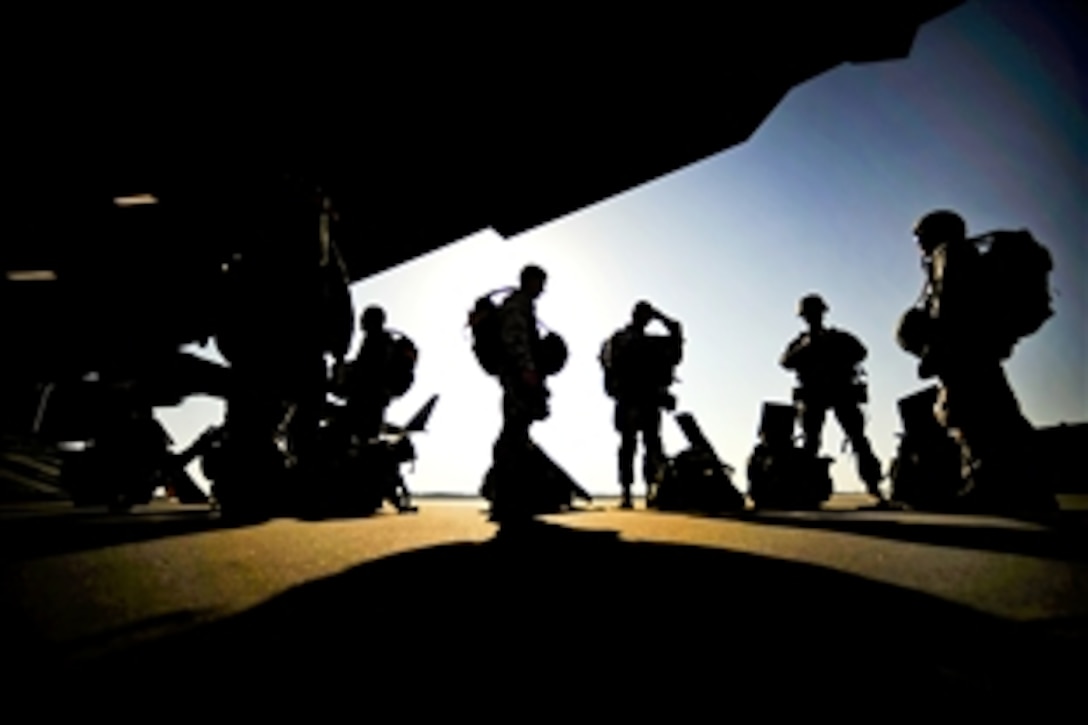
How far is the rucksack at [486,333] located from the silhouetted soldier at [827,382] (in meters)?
4.10

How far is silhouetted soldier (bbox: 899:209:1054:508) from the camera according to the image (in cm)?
377

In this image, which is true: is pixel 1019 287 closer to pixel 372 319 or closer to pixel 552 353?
pixel 552 353

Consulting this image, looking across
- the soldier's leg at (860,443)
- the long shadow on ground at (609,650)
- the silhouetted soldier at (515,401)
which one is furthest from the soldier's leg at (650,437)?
the long shadow on ground at (609,650)

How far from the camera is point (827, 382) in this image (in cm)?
647

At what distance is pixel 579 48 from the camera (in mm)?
3709

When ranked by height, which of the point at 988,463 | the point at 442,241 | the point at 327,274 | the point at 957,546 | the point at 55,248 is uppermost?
the point at 442,241

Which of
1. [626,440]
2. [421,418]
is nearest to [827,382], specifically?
[626,440]

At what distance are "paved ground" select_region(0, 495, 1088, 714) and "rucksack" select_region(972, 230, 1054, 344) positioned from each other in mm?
2007

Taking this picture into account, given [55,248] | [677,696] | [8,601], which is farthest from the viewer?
[55,248]

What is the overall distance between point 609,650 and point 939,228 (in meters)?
4.70

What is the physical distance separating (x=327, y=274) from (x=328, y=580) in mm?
2779

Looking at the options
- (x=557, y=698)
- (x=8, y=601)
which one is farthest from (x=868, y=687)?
(x=8, y=601)

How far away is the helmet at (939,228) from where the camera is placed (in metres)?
4.24

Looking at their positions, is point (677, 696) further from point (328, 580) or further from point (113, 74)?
point (113, 74)
